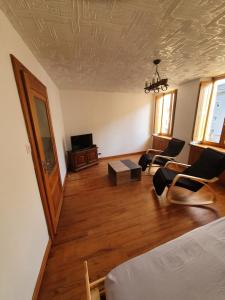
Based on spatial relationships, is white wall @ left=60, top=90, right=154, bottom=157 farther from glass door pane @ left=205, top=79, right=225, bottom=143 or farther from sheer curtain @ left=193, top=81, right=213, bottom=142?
glass door pane @ left=205, top=79, right=225, bottom=143

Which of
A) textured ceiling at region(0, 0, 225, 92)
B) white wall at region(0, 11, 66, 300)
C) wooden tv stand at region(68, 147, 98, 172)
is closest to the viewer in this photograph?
white wall at region(0, 11, 66, 300)

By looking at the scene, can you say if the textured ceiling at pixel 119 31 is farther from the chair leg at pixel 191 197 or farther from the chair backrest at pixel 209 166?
the chair leg at pixel 191 197

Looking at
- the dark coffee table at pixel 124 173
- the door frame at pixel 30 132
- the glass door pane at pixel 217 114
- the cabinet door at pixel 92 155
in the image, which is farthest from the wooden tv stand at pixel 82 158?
the glass door pane at pixel 217 114

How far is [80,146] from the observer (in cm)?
392

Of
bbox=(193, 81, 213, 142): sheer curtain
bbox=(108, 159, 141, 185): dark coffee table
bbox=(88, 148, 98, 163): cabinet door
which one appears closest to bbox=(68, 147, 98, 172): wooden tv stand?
bbox=(88, 148, 98, 163): cabinet door

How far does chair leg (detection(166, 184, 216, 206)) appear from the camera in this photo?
2212mm

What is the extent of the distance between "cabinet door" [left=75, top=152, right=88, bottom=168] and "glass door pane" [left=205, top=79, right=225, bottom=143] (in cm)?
339

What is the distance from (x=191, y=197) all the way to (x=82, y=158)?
280cm

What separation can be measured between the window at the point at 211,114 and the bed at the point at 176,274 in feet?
9.39

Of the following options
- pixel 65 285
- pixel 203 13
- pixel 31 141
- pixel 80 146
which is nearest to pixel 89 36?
pixel 203 13

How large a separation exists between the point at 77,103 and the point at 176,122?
311cm

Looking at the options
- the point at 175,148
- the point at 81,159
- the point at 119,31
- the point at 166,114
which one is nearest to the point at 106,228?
the point at 81,159

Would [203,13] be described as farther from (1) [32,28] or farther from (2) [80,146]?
(2) [80,146]

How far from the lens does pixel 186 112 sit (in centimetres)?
349
